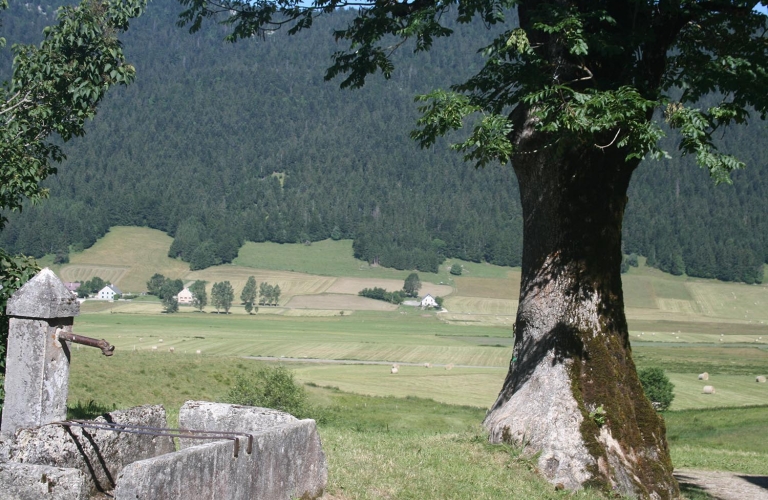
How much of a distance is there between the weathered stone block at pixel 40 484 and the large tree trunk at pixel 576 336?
20.5 feet

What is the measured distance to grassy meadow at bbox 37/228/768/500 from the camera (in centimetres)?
1036

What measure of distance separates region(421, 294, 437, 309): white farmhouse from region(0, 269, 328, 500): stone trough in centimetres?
17945

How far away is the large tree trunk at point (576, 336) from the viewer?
10.8 metres

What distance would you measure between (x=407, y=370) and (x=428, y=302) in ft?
403

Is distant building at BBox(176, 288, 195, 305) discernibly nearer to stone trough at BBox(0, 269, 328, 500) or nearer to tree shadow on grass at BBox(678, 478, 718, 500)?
tree shadow on grass at BBox(678, 478, 718, 500)

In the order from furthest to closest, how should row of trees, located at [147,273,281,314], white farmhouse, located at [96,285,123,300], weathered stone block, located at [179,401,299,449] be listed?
1. white farmhouse, located at [96,285,123,300]
2. row of trees, located at [147,273,281,314]
3. weathered stone block, located at [179,401,299,449]

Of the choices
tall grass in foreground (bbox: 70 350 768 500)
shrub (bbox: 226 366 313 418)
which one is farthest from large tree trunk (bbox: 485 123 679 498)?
shrub (bbox: 226 366 313 418)

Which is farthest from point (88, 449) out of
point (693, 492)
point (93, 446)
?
point (693, 492)

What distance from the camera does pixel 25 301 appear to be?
6836 mm

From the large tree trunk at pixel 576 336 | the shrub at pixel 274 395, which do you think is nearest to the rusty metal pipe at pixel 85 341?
the large tree trunk at pixel 576 336

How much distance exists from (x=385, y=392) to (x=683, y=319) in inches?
5630

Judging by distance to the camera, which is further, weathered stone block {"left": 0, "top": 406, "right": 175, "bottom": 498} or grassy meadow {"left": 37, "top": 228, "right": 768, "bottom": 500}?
grassy meadow {"left": 37, "top": 228, "right": 768, "bottom": 500}

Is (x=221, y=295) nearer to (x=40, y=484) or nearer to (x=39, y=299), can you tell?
(x=39, y=299)

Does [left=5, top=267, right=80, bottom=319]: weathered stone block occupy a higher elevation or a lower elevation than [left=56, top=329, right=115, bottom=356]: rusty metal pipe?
higher
